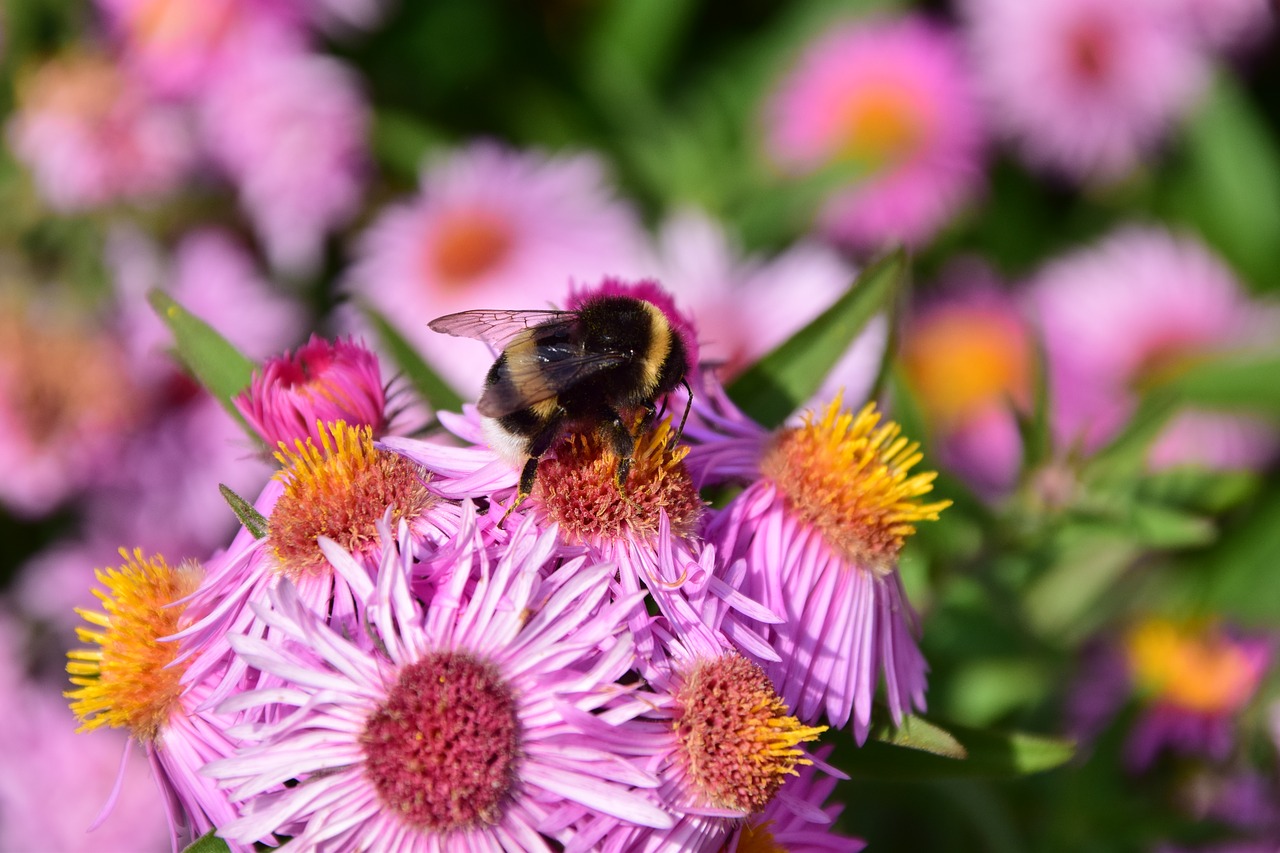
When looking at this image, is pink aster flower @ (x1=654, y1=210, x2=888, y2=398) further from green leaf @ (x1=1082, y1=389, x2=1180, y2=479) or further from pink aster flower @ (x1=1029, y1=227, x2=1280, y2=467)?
green leaf @ (x1=1082, y1=389, x2=1180, y2=479)

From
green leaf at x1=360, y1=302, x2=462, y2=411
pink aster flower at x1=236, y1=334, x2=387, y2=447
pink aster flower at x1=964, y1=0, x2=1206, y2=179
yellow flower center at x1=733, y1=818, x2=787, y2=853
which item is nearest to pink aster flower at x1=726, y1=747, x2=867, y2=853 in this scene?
yellow flower center at x1=733, y1=818, x2=787, y2=853

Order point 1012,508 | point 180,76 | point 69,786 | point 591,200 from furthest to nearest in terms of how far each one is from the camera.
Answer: point 591,200 → point 180,76 → point 69,786 → point 1012,508

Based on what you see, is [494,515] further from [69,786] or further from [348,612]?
[69,786]

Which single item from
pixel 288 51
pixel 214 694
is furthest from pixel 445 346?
pixel 214 694

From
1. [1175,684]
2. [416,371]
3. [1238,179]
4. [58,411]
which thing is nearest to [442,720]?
[416,371]

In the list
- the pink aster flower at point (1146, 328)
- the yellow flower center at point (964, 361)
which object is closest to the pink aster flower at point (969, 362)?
the yellow flower center at point (964, 361)

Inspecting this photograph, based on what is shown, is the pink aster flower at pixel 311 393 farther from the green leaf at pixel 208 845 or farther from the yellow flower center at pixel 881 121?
the yellow flower center at pixel 881 121
